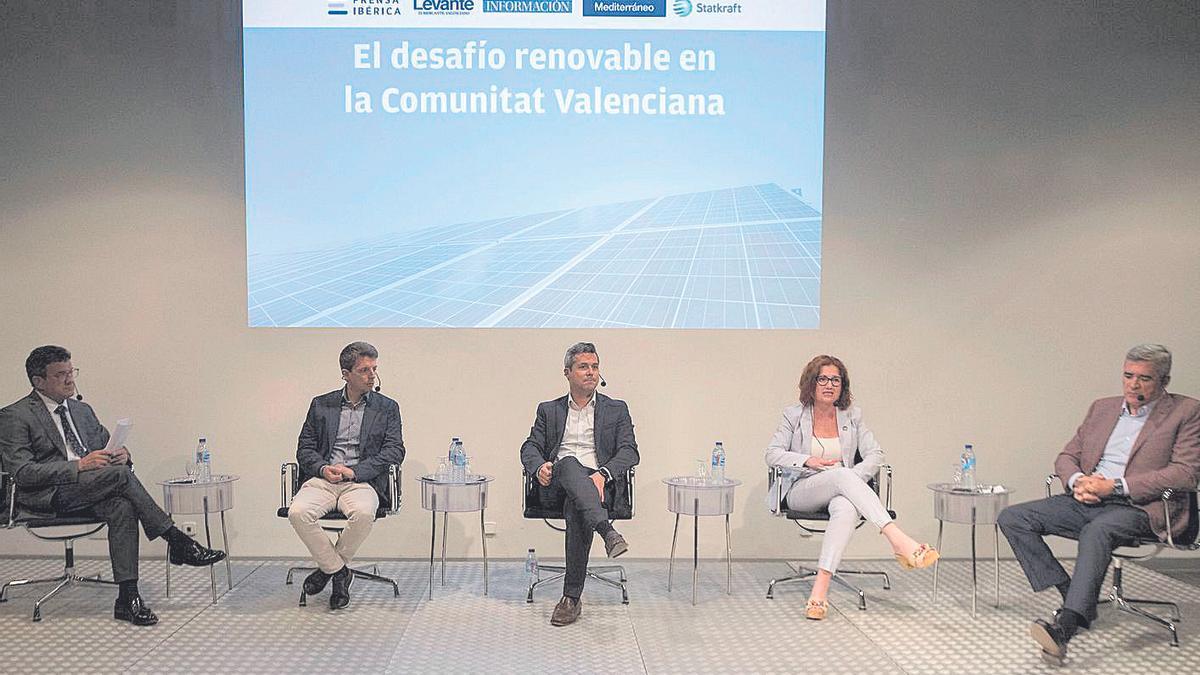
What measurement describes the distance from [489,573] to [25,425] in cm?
227

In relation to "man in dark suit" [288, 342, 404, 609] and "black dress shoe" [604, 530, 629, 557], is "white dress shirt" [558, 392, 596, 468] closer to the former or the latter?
"black dress shoe" [604, 530, 629, 557]

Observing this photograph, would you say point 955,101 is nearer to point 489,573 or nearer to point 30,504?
point 489,573

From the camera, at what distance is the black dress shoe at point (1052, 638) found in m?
4.01

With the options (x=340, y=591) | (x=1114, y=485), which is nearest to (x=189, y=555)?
(x=340, y=591)

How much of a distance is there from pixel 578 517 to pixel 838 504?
1.17 metres

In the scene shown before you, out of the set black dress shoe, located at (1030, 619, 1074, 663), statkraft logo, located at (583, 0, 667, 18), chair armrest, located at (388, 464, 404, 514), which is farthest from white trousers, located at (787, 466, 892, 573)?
statkraft logo, located at (583, 0, 667, 18)

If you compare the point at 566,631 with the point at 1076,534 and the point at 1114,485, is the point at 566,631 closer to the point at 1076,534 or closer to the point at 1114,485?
the point at 1076,534

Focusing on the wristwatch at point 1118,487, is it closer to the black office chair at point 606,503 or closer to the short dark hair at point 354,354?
the black office chair at point 606,503

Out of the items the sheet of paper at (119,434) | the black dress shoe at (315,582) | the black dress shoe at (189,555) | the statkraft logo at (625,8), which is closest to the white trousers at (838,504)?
the black dress shoe at (315,582)

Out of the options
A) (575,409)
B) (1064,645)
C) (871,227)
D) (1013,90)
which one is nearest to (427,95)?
(575,409)

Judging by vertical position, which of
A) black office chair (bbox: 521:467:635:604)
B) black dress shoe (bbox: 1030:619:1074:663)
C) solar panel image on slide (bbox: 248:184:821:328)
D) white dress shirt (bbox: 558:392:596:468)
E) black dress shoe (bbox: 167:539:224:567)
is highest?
solar panel image on slide (bbox: 248:184:821:328)

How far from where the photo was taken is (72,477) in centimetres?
459

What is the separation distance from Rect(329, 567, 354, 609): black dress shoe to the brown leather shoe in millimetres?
949

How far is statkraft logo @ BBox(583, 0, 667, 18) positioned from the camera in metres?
5.70
